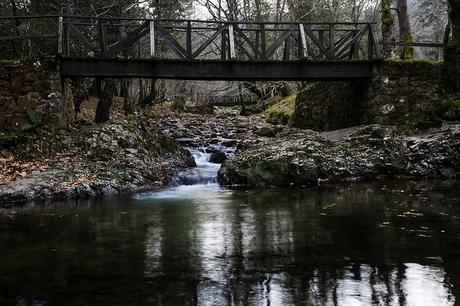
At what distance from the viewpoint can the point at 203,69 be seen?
541 inches

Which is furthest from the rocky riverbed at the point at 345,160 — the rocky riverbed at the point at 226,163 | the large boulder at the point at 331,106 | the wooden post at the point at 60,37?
the wooden post at the point at 60,37

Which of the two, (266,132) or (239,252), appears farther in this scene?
(266,132)

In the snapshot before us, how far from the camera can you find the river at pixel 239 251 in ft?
14.0

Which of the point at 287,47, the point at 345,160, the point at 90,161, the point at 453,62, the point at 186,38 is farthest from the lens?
the point at 186,38

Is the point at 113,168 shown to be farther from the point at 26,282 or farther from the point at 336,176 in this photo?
the point at 26,282

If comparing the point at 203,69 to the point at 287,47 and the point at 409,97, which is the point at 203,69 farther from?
the point at 409,97

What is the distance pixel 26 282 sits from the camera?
185 inches

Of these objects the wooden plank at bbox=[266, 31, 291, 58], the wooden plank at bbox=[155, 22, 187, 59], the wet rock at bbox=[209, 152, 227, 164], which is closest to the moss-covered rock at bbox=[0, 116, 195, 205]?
the wet rock at bbox=[209, 152, 227, 164]

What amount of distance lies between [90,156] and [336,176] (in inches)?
256

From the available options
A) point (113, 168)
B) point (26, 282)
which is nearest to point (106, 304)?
point (26, 282)

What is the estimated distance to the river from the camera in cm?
428

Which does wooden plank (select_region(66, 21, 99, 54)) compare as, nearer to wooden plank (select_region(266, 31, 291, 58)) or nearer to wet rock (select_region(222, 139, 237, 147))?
wooden plank (select_region(266, 31, 291, 58))

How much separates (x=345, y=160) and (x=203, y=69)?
15.7 ft

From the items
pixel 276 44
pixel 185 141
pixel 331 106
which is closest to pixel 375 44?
pixel 276 44
